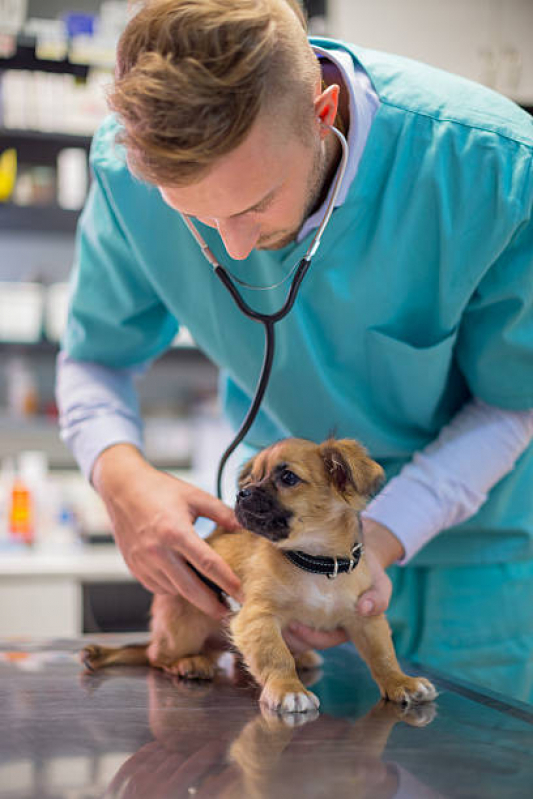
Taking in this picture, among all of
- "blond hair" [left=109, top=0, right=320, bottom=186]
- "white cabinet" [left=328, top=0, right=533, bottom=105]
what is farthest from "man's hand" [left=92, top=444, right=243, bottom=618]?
"white cabinet" [left=328, top=0, right=533, bottom=105]

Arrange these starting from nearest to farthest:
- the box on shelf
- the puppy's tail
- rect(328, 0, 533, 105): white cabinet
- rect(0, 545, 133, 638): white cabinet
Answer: the puppy's tail → rect(0, 545, 133, 638): white cabinet → the box on shelf → rect(328, 0, 533, 105): white cabinet

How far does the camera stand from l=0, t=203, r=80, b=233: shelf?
3.09 meters

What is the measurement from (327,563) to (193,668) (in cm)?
24

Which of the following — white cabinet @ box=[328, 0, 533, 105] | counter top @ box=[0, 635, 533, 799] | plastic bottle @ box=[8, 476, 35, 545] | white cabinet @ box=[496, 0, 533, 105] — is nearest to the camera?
counter top @ box=[0, 635, 533, 799]

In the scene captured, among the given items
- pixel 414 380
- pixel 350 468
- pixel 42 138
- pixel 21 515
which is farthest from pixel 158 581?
pixel 42 138

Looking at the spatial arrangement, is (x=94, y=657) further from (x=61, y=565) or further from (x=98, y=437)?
(x=61, y=565)

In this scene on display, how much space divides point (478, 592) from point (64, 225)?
2409mm

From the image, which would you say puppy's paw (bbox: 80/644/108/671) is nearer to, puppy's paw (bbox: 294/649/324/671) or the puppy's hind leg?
the puppy's hind leg

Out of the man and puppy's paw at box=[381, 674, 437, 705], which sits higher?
the man

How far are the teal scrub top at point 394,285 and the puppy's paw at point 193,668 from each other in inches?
13.1

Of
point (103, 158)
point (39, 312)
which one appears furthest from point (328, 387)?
point (39, 312)

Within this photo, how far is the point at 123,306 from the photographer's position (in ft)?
4.22

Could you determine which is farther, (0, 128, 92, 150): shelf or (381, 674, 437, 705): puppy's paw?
(0, 128, 92, 150): shelf

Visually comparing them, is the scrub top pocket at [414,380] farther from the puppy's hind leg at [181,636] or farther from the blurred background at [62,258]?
the blurred background at [62,258]
